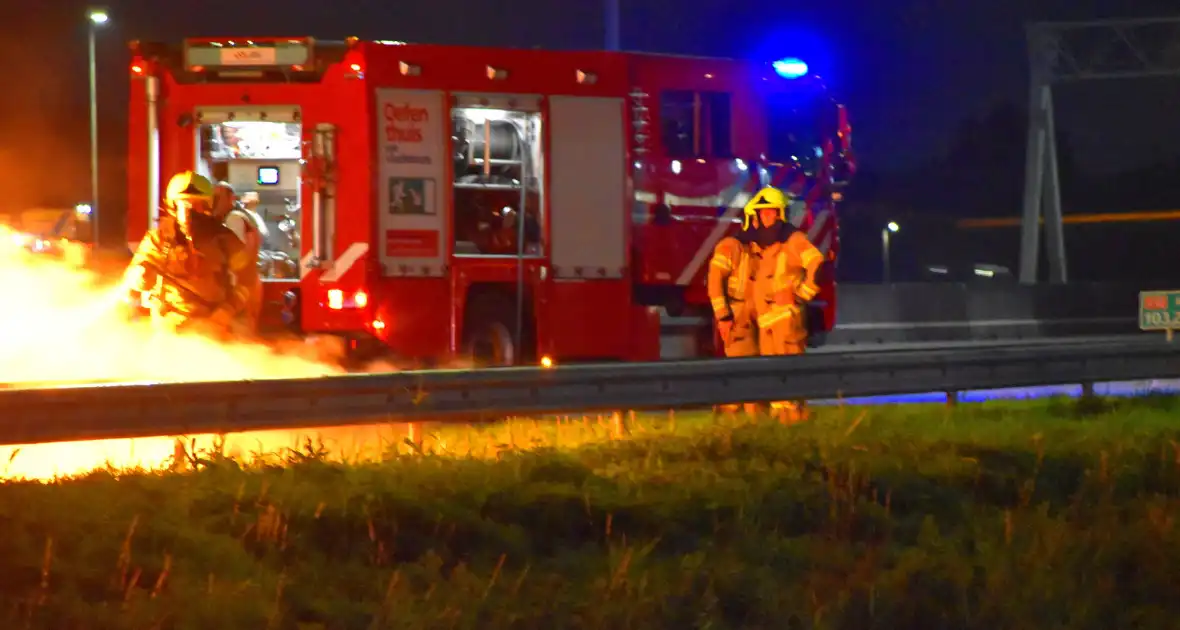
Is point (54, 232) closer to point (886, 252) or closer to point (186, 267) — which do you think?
point (186, 267)

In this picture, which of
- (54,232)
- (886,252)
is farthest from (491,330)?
(886,252)

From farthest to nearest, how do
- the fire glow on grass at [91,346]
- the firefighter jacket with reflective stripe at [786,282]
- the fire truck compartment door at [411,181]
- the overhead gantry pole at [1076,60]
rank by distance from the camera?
the overhead gantry pole at [1076,60]
the fire truck compartment door at [411,181]
the firefighter jacket with reflective stripe at [786,282]
the fire glow on grass at [91,346]

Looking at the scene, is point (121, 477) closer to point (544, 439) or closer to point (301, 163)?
point (544, 439)

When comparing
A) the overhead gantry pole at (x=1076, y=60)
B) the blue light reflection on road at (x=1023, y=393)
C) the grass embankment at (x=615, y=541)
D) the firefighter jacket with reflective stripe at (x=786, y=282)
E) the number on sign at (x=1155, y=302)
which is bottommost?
the blue light reflection on road at (x=1023, y=393)

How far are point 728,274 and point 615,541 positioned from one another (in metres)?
5.05

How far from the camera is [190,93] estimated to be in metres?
13.7

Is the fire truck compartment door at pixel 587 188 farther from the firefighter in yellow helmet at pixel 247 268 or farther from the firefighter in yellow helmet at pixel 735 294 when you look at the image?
the firefighter in yellow helmet at pixel 247 268

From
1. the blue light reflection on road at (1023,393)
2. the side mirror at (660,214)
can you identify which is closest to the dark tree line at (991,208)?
the blue light reflection on road at (1023,393)

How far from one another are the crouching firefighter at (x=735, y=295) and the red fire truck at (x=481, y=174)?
2.78 meters

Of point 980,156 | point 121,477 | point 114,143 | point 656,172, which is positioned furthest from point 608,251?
point 980,156

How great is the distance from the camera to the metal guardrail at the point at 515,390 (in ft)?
26.1

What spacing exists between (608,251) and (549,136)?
1291mm

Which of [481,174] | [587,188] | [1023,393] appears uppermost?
[481,174]

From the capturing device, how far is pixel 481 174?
14.5m
